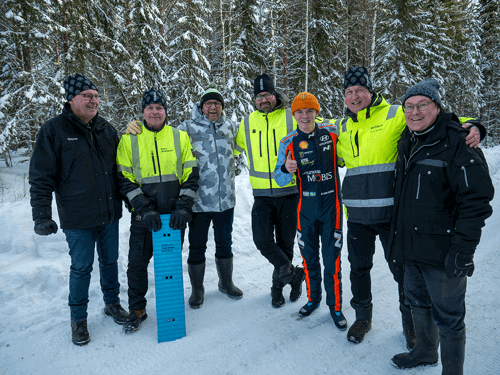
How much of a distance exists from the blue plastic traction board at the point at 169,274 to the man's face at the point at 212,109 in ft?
4.29

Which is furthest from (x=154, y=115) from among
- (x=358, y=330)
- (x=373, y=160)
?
(x=358, y=330)

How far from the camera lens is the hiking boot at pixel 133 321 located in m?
2.96

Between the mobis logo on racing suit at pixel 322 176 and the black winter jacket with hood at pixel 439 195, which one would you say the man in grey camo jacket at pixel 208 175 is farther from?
the black winter jacket with hood at pixel 439 195

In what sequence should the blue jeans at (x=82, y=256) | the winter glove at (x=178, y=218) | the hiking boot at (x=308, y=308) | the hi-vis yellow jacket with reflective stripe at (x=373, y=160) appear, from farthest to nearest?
the hiking boot at (x=308, y=308) < the winter glove at (x=178, y=218) < the blue jeans at (x=82, y=256) < the hi-vis yellow jacket with reflective stripe at (x=373, y=160)

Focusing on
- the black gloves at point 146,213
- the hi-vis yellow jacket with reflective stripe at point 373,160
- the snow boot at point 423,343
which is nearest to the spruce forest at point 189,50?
the black gloves at point 146,213

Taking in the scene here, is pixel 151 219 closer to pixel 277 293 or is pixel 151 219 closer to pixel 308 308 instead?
pixel 277 293

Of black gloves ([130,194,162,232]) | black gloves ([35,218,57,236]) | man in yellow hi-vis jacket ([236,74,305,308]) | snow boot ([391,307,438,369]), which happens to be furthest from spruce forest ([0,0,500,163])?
snow boot ([391,307,438,369])

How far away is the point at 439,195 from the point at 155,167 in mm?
2604

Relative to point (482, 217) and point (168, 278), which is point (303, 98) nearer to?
point (482, 217)

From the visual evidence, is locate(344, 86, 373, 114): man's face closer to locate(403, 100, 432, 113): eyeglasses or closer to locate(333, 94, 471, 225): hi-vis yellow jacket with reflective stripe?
locate(333, 94, 471, 225): hi-vis yellow jacket with reflective stripe

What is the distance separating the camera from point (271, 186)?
3324 millimetres

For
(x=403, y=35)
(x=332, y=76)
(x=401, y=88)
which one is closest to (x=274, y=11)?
(x=332, y=76)

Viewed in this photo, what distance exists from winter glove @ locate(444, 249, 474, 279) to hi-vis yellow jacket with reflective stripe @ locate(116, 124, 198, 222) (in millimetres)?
2361

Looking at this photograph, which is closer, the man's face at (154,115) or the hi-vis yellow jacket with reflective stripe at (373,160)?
the hi-vis yellow jacket with reflective stripe at (373,160)
